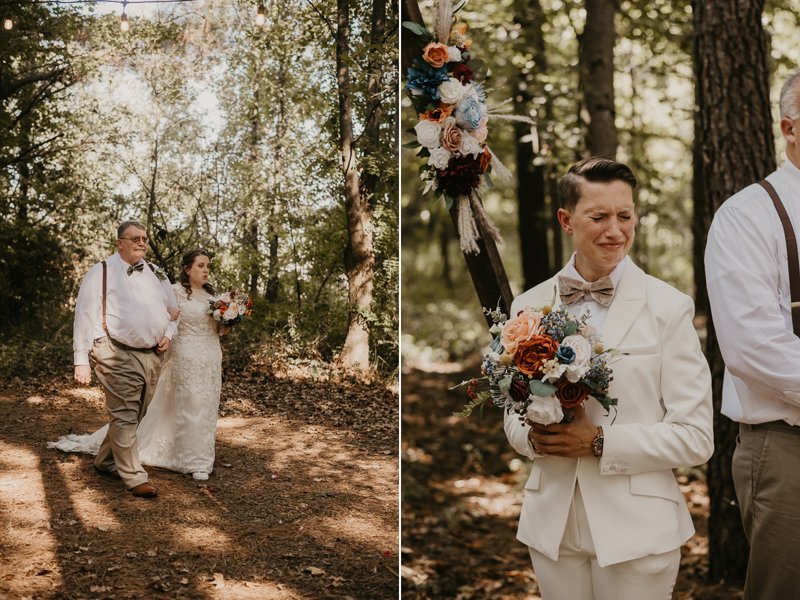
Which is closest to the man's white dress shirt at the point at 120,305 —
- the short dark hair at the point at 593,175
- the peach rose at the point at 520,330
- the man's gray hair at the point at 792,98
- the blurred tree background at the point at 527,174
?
the peach rose at the point at 520,330

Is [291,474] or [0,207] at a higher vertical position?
[0,207]

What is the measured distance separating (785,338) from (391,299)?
6.04 feet

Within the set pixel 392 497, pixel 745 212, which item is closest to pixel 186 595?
pixel 392 497

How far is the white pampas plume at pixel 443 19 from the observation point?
2490 mm

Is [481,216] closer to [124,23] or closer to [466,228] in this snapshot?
[466,228]

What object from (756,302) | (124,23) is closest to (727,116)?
(756,302)

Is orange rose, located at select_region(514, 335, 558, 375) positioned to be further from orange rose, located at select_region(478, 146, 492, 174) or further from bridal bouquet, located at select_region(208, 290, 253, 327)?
bridal bouquet, located at select_region(208, 290, 253, 327)

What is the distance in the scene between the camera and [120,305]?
330cm

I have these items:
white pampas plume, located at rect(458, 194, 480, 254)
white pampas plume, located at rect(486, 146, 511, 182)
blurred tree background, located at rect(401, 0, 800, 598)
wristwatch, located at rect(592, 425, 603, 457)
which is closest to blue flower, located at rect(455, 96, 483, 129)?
white pampas plume, located at rect(486, 146, 511, 182)

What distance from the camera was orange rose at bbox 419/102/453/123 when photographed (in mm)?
2486

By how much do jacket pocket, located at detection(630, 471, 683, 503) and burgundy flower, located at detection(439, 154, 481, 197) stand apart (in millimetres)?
1222

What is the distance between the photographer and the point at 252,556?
2904 mm

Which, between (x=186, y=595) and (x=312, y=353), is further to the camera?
(x=312, y=353)

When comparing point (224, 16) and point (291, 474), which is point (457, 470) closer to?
point (291, 474)
